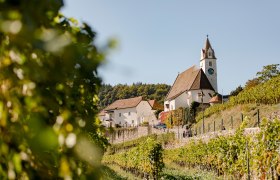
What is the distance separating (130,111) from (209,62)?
64.1 ft

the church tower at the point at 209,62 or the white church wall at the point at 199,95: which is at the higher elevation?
the church tower at the point at 209,62

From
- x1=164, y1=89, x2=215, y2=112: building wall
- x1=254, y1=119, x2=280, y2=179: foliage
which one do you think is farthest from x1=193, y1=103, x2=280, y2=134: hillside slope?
x1=254, y1=119, x2=280, y2=179: foliage

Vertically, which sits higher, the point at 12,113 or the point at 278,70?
the point at 278,70

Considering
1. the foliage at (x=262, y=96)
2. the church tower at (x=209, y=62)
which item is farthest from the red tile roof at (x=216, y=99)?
the church tower at (x=209, y=62)

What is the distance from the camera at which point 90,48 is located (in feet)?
6.75

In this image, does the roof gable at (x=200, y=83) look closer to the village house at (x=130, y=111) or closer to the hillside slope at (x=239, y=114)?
the village house at (x=130, y=111)

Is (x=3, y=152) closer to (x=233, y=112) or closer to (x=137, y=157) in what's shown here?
(x=137, y=157)

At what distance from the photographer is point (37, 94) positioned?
1794 millimetres

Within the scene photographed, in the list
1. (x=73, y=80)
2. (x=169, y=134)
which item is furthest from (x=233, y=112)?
(x=73, y=80)

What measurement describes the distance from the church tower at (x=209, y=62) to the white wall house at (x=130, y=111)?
13.3 meters

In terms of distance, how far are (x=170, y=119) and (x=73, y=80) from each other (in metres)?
61.8

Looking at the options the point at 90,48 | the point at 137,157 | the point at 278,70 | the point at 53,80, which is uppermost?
the point at 278,70

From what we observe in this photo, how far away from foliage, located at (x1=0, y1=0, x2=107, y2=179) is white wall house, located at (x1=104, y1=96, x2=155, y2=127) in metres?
→ 84.2

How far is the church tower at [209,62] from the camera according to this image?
8312 centimetres
